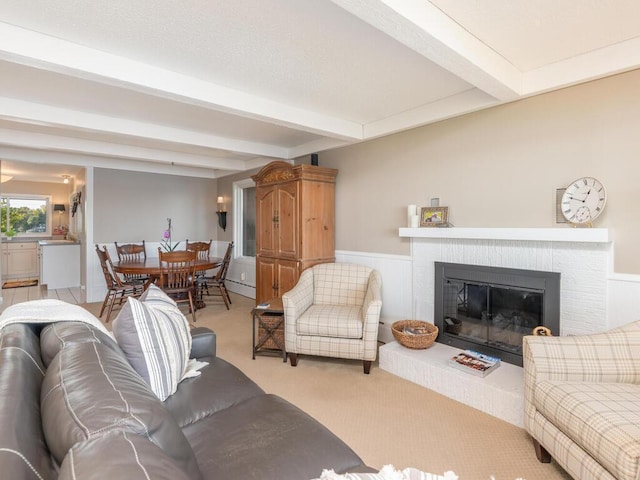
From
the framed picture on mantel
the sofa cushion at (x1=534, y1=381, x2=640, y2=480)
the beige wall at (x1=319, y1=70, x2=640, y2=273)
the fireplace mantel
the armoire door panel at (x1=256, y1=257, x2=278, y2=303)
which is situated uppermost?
the beige wall at (x1=319, y1=70, x2=640, y2=273)

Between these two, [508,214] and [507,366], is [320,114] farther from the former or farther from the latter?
[507,366]

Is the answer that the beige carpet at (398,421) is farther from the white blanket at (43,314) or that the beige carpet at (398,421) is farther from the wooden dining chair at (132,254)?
the wooden dining chair at (132,254)

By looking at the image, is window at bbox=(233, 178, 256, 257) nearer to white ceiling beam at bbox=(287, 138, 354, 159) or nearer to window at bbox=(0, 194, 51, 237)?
white ceiling beam at bbox=(287, 138, 354, 159)

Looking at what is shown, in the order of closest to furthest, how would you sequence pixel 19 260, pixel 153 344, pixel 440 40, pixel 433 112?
pixel 153 344
pixel 440 40
pixel 433 112
pixel 19 260

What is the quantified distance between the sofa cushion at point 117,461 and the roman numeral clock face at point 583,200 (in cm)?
276

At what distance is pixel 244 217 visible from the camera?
6.26m

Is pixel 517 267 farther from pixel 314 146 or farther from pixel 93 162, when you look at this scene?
pixel 93 162

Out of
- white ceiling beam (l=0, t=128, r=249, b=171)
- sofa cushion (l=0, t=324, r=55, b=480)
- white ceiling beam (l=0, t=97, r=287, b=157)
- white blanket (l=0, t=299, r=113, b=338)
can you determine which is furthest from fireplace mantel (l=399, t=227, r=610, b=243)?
white ceiling beam (l=0, t=128, r=249, b=171)

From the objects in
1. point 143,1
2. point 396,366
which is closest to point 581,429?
point 396,366

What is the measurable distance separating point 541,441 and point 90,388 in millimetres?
2058

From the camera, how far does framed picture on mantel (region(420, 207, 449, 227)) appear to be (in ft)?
10.4

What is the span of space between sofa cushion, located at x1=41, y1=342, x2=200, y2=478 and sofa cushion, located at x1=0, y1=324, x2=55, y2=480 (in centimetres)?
2

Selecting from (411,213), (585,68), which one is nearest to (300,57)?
(411,213)

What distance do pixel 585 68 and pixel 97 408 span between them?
310 cm
